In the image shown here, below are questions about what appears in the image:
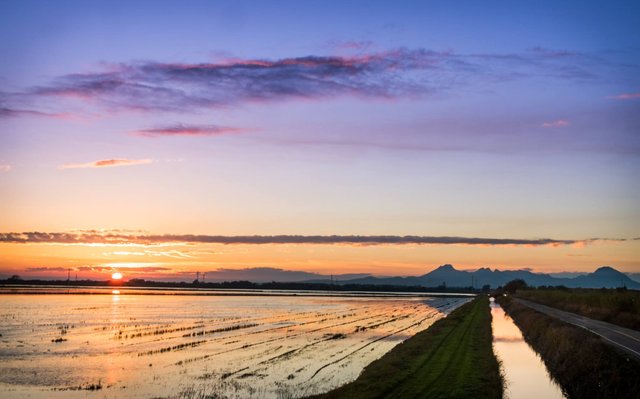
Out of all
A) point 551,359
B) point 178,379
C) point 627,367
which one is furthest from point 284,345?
point 627,367

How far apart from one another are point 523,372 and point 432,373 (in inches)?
265

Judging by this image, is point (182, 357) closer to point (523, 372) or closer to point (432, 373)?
point (432, 373)

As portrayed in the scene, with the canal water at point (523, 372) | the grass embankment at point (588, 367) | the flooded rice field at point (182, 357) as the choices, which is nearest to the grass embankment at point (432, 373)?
the canal water at point (523, 372)

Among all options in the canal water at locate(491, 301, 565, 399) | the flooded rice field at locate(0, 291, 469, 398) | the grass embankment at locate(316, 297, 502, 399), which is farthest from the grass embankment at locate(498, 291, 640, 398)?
the flooded rice field at locate(0, 291, 469, 398)

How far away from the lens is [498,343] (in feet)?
167

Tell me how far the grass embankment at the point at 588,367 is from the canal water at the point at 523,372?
0.61 m

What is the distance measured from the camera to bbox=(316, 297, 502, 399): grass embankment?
1071 inches

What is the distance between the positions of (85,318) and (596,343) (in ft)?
207

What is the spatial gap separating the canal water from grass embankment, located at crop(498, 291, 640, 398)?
61 cm

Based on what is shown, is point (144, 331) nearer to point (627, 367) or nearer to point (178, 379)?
point (178, 379)

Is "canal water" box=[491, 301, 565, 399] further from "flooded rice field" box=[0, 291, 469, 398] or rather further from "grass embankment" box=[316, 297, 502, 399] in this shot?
"flooded rice field" box=[0, 291, 469, 398]

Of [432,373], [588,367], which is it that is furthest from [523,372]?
[432,373]

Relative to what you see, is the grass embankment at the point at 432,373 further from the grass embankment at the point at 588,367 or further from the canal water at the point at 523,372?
the grass embankment at the point at 588,367

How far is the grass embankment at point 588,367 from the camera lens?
85.4ft
